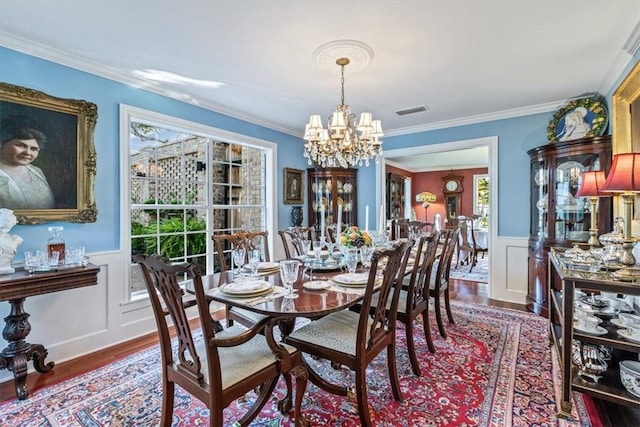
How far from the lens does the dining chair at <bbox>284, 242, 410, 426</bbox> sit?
66.1 inches

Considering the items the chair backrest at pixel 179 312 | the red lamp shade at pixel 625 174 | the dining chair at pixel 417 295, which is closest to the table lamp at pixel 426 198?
the dining chair at pixel 417 295

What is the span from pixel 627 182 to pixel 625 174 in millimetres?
Result: 51

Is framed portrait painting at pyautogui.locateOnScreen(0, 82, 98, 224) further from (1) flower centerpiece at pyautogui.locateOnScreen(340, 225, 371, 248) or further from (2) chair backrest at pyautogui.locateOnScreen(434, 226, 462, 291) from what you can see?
(2) chair backrest at pyautogui.locateOnScreen(434, 226, 462, 291)

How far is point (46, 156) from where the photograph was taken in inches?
96.1

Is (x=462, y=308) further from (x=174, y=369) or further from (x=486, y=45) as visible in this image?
(x=174, y=369)

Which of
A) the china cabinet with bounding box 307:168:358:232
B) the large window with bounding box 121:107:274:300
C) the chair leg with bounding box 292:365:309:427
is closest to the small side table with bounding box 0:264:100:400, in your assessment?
the large window with bounding box 121:107:274:300

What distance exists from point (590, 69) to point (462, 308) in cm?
273

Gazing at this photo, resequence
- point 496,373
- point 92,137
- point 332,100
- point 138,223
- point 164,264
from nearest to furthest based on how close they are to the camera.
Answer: point 164,264
point 496,373
point 92,137
point 138,223
point 332,100

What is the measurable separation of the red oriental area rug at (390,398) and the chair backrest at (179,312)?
1.80 ft

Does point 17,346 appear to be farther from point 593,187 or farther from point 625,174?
point 593,187

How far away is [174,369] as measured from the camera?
1563 millimetres

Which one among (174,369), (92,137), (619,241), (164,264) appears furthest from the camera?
(92,137)

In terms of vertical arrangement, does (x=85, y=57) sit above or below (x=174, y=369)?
above

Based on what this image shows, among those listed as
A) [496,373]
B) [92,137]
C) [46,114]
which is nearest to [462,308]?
[496,373]
